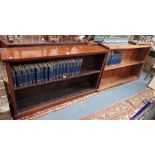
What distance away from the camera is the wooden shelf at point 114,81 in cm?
276

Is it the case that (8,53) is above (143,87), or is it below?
above

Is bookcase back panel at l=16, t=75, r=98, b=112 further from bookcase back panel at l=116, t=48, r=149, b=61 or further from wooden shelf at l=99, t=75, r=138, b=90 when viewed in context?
bookcase back panel at l=116, t=48, r=149, b=61

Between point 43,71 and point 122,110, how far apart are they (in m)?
1.45

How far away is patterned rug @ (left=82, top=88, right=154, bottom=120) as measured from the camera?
2094 mm

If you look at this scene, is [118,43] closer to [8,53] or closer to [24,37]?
[24,37]

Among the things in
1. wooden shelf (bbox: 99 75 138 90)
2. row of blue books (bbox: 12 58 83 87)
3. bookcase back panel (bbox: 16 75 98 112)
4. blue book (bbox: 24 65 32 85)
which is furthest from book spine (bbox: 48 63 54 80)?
wooden shelf (bbox: 99 75 138 90)

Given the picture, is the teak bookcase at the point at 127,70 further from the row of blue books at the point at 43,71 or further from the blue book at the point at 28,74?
the blue book at the point at 28,74

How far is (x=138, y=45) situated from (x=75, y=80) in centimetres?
146

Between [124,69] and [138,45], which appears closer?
[138,45]

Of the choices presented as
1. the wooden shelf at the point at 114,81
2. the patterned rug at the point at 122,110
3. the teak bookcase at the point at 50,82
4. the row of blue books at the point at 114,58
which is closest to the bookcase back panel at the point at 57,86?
the teak bookcase at the point at 50,82

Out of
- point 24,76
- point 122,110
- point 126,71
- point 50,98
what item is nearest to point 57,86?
point 50,98

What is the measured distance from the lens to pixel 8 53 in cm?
147

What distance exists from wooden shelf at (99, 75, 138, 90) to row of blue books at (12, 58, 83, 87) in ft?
2.93

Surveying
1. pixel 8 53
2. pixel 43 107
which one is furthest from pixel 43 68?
pixel 43 107
